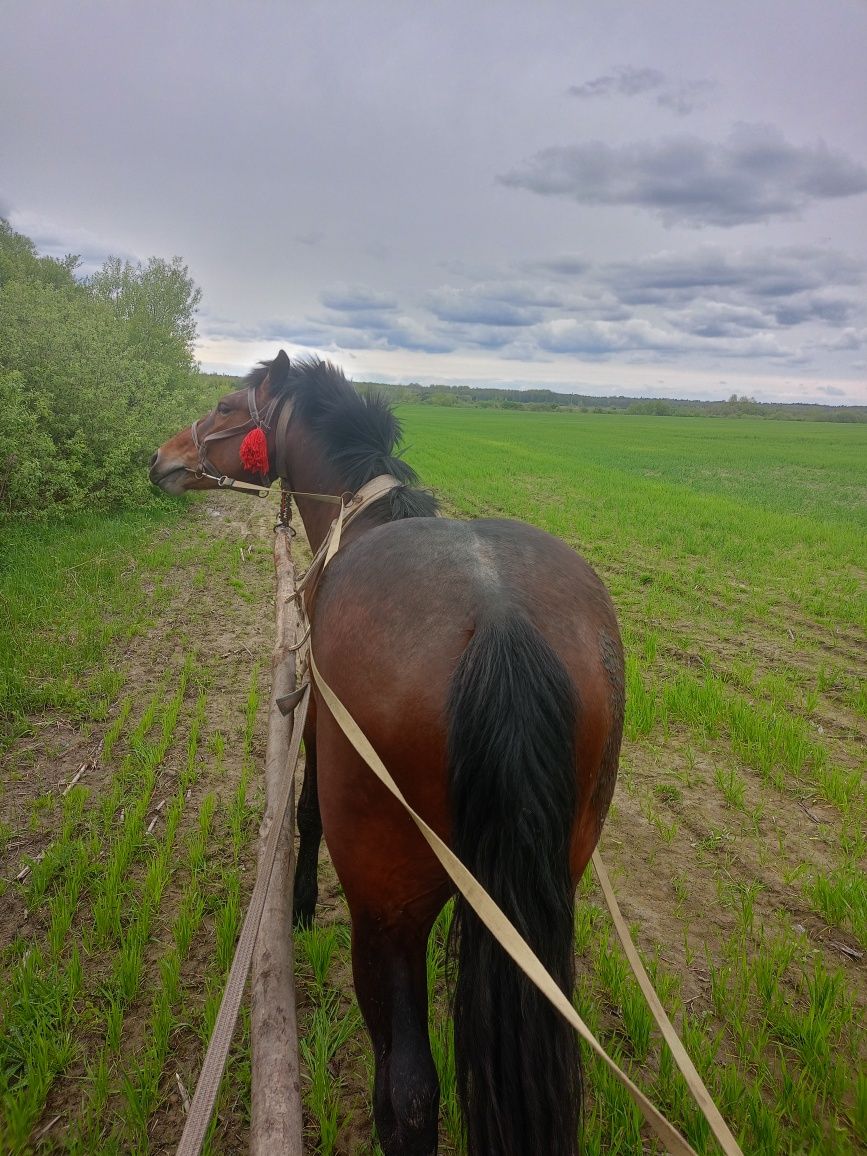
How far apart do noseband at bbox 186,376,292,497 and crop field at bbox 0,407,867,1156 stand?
1986 mm

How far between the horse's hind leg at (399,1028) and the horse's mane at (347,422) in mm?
1731

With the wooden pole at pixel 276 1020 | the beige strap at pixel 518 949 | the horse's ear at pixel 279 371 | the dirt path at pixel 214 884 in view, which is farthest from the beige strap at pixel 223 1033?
the horse's ear at pixel 279 371

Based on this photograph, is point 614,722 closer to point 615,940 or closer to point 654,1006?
point 654,1006

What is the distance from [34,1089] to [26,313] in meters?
13.2

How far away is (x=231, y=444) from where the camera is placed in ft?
13.1

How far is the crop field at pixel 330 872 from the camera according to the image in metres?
2.26

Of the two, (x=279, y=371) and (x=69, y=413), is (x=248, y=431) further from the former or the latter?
(x=69, y=413)

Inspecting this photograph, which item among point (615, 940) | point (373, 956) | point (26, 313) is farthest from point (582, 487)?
point (373, 956)

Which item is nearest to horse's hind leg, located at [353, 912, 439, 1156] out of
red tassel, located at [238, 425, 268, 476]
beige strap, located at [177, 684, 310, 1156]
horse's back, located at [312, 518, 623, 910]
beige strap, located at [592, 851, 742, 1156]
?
horse's back, located at [312, 518, 623, 910]

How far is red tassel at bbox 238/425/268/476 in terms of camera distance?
3691mm

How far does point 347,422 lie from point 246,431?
94 centimetres

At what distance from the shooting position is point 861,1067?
2271 millimetres

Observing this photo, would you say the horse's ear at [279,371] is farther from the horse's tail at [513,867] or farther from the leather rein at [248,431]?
the horse's tail at [513,867]

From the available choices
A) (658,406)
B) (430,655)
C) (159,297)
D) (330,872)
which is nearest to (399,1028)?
(430,655)
